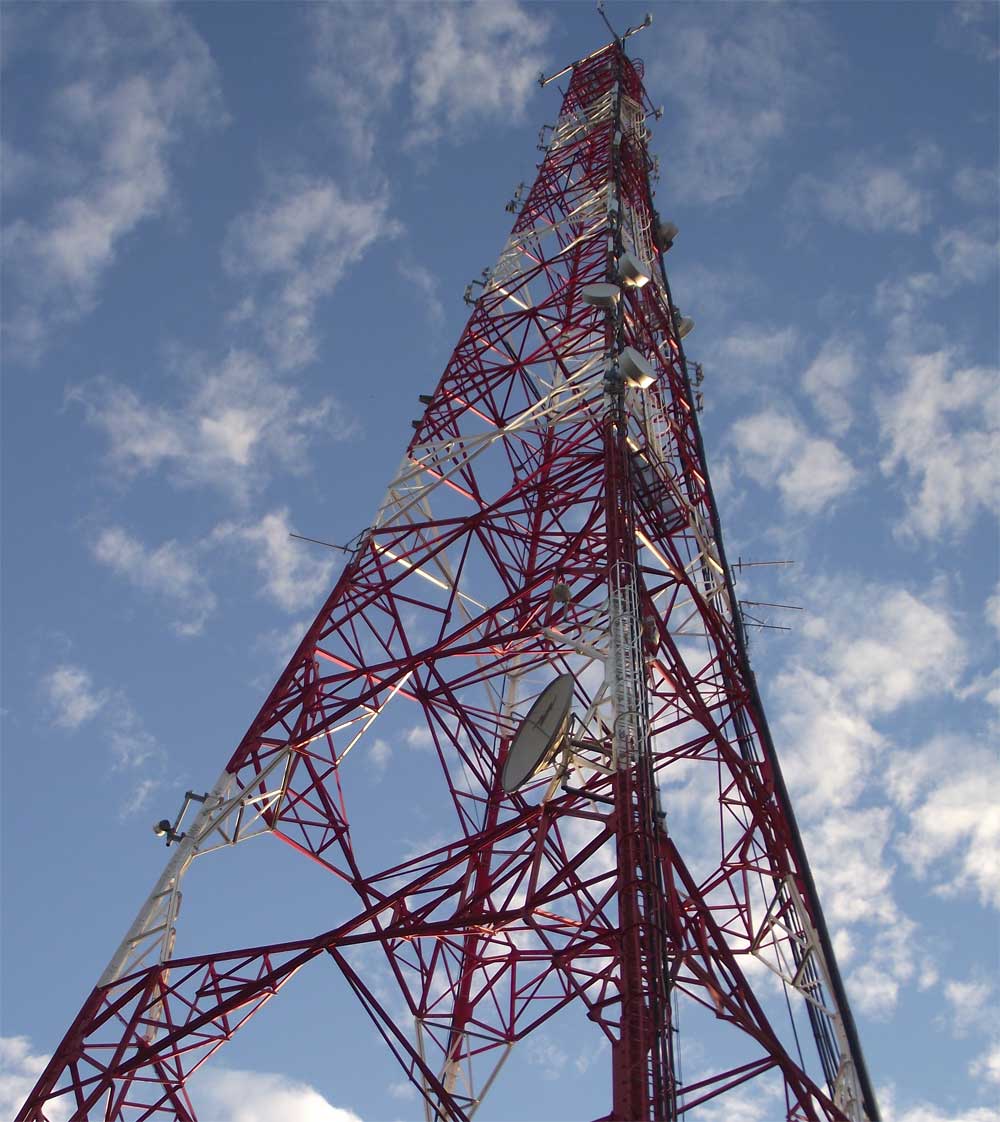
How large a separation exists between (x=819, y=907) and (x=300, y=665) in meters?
→ 7.86

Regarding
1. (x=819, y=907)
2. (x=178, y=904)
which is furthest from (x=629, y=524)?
(x=178, y=904)

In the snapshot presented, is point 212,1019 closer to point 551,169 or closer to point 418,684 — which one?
point 418,684

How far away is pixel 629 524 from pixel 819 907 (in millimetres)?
5237

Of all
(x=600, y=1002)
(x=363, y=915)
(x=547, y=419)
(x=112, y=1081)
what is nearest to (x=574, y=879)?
(x=600, y=1002)

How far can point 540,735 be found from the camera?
37.7 feet

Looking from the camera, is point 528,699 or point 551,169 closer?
point 528,699

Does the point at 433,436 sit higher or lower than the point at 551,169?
→ lower

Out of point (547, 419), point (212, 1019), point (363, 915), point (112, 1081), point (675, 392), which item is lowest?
point (112, 1081)

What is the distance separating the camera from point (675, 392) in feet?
64.2

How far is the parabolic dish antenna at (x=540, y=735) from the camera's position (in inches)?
444

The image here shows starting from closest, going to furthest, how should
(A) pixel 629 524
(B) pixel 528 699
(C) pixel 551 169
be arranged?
(A) pixel 629 524, (B) pixel 528 699, (C) pixel 551 169

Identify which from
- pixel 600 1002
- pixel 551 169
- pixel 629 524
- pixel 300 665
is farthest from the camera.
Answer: pixel 551 169

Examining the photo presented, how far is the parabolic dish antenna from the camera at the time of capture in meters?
11.3

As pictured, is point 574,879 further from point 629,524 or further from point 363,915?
point 629,524
